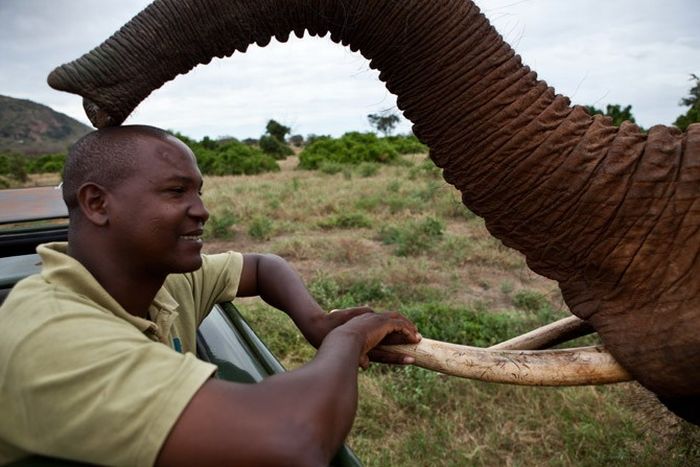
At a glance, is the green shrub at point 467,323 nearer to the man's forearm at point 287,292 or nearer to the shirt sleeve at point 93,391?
the man's forearm at point 287,292

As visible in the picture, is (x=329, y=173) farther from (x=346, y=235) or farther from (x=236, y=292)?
(x=236, y=292)

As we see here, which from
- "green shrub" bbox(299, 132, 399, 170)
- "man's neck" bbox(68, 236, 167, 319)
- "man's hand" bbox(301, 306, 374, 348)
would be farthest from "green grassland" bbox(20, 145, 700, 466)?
"green shrub" bbox(299, 132, 399, 170)

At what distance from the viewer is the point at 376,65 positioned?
1.70 meters

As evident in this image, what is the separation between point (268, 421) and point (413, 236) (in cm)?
607

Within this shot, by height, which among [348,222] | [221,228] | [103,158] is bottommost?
[221,228]

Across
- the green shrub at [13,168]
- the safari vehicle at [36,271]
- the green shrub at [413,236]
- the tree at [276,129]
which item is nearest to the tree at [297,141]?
the tree at [276,129]

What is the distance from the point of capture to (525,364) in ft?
5.10

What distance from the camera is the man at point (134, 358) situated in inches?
41.0

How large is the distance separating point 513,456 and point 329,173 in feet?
46.7

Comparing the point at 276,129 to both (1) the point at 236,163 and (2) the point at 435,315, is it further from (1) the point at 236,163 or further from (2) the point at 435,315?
(2) the point at 435,315

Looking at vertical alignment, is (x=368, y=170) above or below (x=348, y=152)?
below

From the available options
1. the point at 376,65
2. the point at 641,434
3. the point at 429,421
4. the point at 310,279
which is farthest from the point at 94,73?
the point at 310,279

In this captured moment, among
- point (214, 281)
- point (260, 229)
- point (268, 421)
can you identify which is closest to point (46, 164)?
point (260, 229)

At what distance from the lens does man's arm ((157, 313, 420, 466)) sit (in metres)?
1.04
